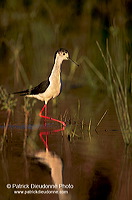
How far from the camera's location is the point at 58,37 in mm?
9969

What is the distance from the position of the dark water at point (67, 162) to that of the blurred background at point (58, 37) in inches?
84.8

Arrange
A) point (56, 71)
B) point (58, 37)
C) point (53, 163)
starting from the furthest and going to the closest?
point (58, 37) < point (56, 71) < point (53, 163)

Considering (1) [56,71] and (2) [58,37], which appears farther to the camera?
(2) [58,37]

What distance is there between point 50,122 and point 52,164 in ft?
6.13

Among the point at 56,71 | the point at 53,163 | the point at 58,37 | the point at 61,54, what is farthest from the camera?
the point at 58,37

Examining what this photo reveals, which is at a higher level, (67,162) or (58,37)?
(58,37)

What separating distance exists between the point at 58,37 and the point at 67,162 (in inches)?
221

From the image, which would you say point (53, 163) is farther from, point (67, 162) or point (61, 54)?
point (61, 54)

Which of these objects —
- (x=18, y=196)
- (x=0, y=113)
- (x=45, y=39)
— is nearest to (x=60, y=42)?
(x=45, y=39)

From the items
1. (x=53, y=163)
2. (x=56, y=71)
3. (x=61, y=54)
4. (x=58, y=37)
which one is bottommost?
(x=53, y=163)

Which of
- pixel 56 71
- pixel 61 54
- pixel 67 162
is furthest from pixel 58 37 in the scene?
pixel 67 162

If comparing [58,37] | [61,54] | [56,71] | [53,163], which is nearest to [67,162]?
[53,163]

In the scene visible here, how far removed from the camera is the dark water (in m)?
3.83

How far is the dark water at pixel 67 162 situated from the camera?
3828mm
